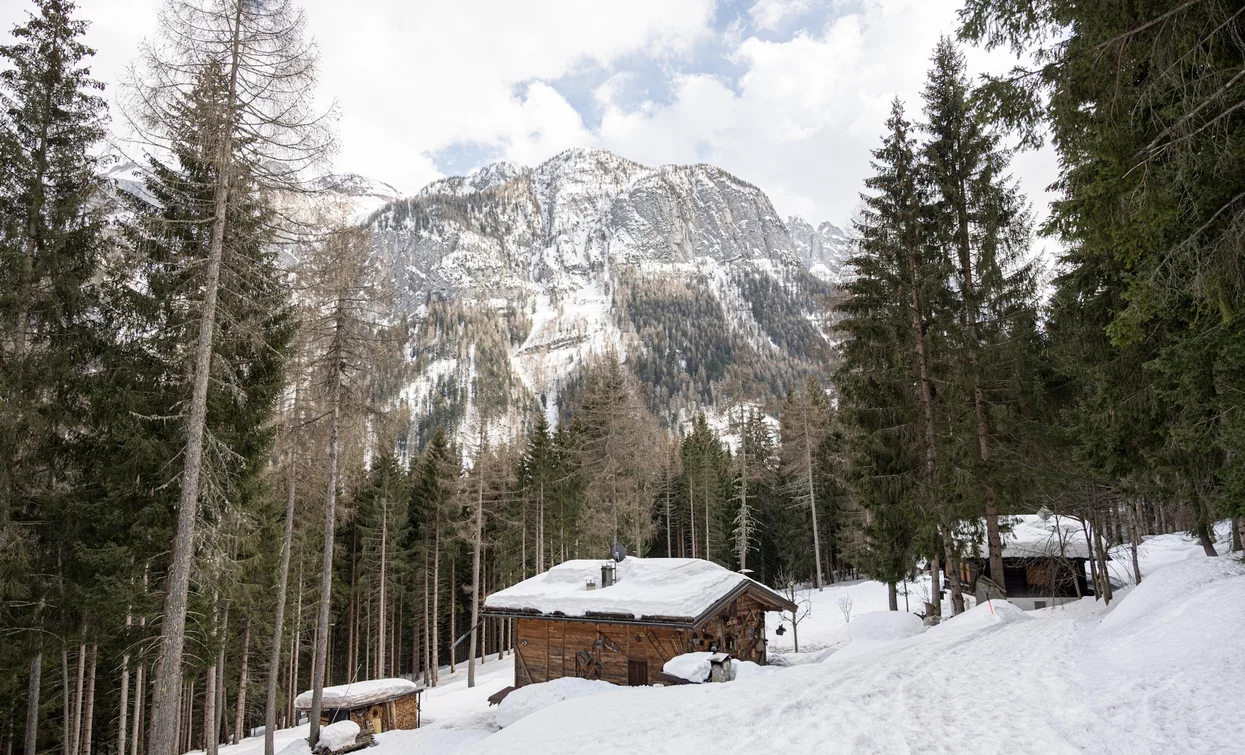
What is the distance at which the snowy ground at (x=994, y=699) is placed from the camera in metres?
6.23

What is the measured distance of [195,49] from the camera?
411 inches

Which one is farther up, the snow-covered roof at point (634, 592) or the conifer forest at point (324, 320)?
the conifer forest at point (324, 320)

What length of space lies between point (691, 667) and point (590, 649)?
6667 mm

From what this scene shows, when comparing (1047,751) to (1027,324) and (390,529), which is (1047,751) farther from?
(390,529)

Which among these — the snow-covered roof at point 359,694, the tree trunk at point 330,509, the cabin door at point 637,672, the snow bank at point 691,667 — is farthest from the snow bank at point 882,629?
the snow-covered roof at point 359,694

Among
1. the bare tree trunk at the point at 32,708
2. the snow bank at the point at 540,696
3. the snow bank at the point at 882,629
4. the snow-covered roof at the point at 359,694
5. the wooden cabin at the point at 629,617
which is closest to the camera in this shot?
the snow bank at the point at 540,696

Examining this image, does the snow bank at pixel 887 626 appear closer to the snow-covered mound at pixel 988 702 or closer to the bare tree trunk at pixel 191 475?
the snow-covered mound at pixel 988 702

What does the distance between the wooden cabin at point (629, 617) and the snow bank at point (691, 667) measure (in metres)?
2.86

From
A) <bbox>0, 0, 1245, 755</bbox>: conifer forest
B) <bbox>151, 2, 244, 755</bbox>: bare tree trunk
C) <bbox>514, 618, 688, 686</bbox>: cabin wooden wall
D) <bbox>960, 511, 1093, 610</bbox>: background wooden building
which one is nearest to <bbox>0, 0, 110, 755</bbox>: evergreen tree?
<bbox>0, 0, 1245, 755</bbox>: conifer forest

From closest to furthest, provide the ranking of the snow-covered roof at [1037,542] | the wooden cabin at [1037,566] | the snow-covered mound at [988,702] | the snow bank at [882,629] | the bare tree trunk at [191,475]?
the snow-covered mound at [988,702] < the bare tree trunk at [191,475] < the snow bank at [882,629] < the wooden cabin at [1037,566] < the snow-covered roof at [1037,542]

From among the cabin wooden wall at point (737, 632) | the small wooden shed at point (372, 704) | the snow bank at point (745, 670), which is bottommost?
the small wooden shed at point (372, 704)

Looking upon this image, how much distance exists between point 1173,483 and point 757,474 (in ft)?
117

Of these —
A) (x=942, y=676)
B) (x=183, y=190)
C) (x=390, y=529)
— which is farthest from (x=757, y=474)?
(x=183, y=190)

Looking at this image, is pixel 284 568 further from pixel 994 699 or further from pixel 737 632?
pixel 994 699
